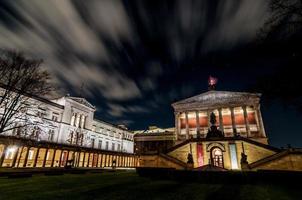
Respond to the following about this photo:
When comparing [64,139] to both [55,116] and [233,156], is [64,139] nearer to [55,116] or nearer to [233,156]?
[55,116]

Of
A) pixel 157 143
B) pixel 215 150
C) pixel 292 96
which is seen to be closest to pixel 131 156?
pixel 157 143

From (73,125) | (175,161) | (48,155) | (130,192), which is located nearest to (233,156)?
(175,161)

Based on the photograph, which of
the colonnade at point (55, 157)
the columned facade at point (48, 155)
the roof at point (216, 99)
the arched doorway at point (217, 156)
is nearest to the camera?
the columned facade at point (48, 155)

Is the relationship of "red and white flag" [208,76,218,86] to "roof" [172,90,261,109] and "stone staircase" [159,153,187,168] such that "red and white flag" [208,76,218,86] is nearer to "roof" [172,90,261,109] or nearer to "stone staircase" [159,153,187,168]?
"roof" [172,90,261,109]

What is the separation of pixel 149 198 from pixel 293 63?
1238cm

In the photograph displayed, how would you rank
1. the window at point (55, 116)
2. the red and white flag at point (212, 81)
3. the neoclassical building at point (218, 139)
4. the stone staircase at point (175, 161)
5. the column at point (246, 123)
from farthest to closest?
the red and white flag at point (212, 81)
the column at point (246, 123)
the window at point (55, 116)
the stone staircase at point (175, 161)
the neoclassical building at point (218, 139)

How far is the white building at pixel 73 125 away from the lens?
36.2m

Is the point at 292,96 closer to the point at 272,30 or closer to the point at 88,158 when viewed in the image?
the point at 272,30

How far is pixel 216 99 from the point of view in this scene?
167 ft

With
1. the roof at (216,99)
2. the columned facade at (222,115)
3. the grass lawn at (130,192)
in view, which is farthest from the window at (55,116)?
the roof at (216,99)

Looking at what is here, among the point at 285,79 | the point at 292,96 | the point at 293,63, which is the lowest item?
the point at 292,96

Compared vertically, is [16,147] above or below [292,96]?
below

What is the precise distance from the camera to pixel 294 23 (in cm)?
1059

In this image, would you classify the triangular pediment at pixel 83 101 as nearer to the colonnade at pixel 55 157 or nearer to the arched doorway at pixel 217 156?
the colonnade at pixel 55 157
